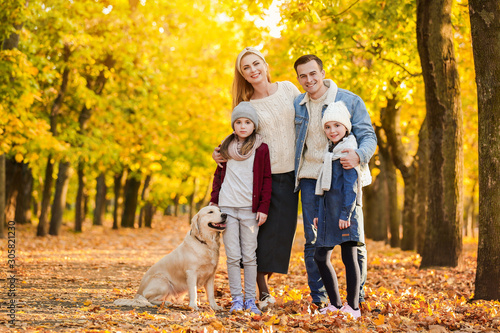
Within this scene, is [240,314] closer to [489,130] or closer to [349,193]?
[349,193]

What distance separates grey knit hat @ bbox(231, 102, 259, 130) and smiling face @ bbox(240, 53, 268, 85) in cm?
33

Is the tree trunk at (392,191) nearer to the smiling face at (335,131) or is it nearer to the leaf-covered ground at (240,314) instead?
the leaf-covered ground at (240,314)

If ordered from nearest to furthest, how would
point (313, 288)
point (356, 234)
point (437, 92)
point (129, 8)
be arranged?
point (356, 234) < point (313, 288) < point (437, 92) < point (129, 8)

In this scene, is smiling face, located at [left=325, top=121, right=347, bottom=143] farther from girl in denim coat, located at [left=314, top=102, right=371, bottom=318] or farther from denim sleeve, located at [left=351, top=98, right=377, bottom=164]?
denim sleeve, located at [left=351, top=98, right=377, bottom=164]

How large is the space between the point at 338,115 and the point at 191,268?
2350mm

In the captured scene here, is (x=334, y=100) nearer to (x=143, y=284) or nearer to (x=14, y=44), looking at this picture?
(x=143, y=284)

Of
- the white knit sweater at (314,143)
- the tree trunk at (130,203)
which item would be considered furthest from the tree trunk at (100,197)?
the white knit sweater at (314,143)

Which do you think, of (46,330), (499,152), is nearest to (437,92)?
(499,152)

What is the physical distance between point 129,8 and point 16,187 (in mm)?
9050

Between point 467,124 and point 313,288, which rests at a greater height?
point 467,124

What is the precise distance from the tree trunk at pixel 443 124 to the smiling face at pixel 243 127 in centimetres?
540

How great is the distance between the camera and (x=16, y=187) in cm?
2128

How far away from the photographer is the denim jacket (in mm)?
5117

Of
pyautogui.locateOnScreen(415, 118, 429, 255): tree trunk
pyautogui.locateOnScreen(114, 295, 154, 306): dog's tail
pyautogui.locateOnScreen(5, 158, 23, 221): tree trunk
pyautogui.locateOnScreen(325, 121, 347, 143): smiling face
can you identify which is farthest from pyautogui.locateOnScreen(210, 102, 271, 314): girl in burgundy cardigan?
pyautogui.locateOnScreen(5, 158, 23, 221): tree trunk
